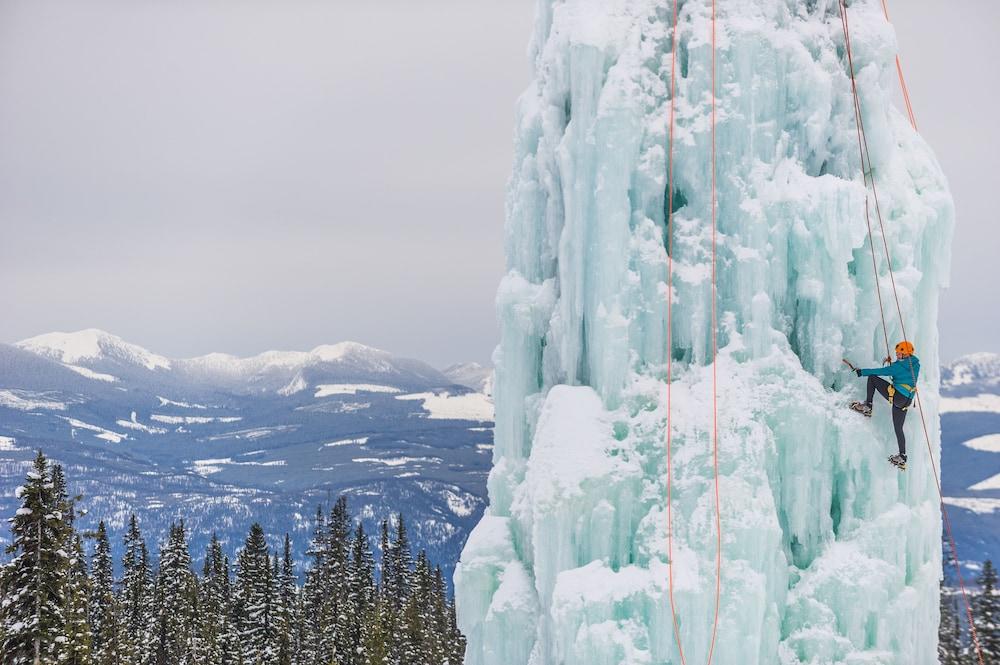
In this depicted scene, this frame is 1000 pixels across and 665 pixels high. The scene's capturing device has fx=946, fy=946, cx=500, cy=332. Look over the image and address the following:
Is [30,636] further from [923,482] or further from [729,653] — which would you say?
[923,482]

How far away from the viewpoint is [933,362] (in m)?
18.1

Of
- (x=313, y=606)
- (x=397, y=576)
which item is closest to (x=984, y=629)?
(x=397, y=576)

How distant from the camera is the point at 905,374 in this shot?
16.7 metres

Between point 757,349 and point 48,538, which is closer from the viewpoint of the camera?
point 757,349

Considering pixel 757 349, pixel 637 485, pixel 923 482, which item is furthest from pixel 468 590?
pixel 923 482

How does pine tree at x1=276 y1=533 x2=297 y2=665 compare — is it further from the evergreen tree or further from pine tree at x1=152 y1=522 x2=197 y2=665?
the evergreen tree

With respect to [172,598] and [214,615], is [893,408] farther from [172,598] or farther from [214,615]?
[172,598]

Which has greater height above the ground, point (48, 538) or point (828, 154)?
point (828, 154)

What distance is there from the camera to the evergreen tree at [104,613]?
48.9 m

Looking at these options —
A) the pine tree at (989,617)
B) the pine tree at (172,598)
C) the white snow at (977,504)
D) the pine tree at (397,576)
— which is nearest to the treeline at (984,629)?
the pine tree at (989,617)

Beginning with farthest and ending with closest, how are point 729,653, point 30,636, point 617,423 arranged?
point 30,636 < point 617,423 < point 729,653

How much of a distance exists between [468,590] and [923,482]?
9102 mm

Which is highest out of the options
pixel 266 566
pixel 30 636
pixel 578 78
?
pixel 578 78

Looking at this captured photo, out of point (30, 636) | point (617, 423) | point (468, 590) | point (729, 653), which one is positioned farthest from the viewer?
point (30, 636)
